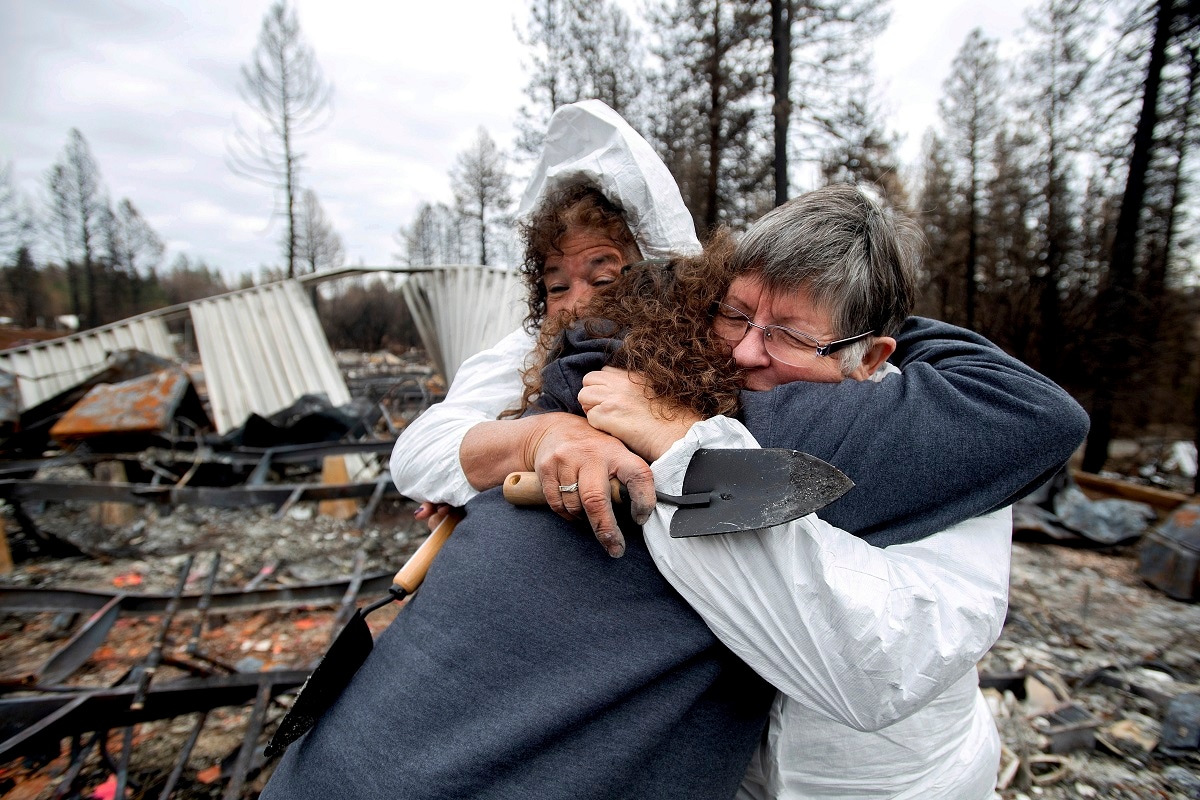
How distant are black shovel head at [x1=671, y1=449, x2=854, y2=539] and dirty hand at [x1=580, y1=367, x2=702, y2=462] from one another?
104 millimetres

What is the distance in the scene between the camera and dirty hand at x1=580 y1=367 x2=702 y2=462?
3.44 feet

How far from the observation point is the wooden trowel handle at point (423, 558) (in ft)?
4.35

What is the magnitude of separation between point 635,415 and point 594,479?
0.18 meters

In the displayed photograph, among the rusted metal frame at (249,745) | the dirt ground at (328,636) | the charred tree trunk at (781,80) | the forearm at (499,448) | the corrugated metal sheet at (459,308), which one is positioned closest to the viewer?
the forearm at (499,448)

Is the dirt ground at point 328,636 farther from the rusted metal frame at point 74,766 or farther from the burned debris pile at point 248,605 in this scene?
the rusted metal frame at point 74,766

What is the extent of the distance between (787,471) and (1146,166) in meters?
13.8

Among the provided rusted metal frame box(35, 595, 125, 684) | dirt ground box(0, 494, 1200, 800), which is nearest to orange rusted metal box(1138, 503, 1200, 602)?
dirt ground box(0, 494, 1200, 800)

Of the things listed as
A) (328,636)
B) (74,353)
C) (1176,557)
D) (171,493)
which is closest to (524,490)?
(328,636)

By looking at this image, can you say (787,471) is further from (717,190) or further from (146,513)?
(717,190)

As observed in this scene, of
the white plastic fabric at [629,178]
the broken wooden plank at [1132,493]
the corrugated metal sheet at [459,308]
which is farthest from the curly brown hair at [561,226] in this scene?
the broken wooden plank at [1132,493]

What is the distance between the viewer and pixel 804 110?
34.8 ft

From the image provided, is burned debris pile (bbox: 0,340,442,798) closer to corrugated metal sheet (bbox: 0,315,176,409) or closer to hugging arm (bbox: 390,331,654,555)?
hugging arm (bbox: 390,331,654,555)

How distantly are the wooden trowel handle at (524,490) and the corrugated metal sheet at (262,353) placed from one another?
9.45 metres

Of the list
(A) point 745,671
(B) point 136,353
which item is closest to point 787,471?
(A) point 745,671
